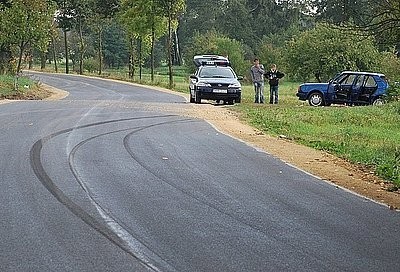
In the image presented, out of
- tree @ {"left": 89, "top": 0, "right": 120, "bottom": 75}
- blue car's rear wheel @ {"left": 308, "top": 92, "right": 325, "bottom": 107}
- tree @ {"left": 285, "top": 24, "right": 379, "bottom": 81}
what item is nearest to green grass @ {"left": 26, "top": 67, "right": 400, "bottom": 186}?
blue car's rear wheel @ {"left": 308, "top": 92, "right": 325, "bottom": 107}

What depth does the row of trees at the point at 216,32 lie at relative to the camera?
33475 mm

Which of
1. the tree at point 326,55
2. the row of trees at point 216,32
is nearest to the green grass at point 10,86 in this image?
the row of trees at point 216,32

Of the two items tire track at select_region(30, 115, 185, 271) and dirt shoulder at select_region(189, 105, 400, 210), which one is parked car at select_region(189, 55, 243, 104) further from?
tire track at select_region(30, 115, 185, 271)

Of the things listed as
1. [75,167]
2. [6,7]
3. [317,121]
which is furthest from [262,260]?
[6,7]

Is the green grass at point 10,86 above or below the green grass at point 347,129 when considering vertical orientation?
above

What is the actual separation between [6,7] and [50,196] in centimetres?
3348

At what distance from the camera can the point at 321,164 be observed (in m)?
12.9

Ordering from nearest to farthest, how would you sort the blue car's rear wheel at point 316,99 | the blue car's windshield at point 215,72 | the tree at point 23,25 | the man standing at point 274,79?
the man standing at point 274,79 < the blue car's windshield at point 215,72 < the blue car's rear wheel at point 316,99 < the tree at point 23,25

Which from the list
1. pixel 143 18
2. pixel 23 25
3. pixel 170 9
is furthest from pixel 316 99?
pixel 143 18

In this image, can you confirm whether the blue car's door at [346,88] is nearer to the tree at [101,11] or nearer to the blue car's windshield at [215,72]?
the blue car's windshield at [215,72]

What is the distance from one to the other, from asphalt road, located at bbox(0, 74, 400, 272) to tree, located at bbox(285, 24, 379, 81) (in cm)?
3249

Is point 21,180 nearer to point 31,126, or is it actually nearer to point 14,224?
point 14,224

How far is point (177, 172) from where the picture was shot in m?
11.2

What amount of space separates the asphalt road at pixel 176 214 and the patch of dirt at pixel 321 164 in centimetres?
35
